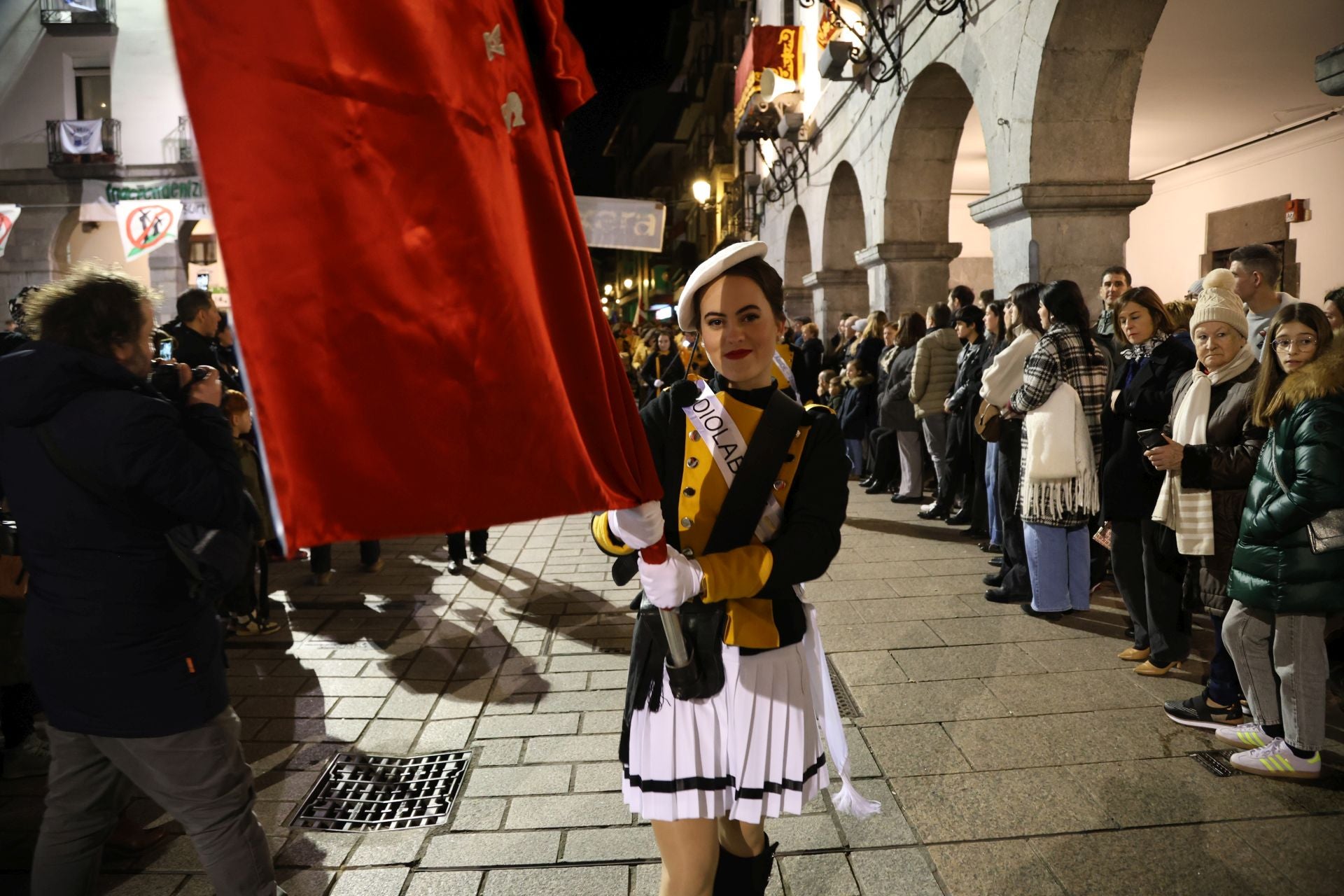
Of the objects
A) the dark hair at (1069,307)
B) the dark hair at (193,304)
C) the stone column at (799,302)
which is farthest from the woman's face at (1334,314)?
the stone column at (799,302)

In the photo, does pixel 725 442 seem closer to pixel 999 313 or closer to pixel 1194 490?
pixel 1194 490

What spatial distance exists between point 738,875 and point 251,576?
435 cm

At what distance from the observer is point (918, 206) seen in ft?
36.8

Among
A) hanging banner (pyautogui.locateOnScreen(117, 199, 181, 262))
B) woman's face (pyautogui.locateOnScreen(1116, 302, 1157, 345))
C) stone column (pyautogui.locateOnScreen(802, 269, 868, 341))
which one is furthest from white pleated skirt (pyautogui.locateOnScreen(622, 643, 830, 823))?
hanging banner (pyautogui.locateOnScreen(117, 199, 181, 262))

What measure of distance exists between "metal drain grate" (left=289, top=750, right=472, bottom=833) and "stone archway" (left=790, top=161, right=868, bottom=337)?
487 inches

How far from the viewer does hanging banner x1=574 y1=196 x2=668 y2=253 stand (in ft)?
24.9

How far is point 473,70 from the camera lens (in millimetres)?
1321

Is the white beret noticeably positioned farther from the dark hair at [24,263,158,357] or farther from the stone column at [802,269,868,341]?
the stone column at [802,269,868,341]

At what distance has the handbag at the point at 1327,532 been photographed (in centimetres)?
332

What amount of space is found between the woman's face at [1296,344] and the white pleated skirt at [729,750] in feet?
8.85

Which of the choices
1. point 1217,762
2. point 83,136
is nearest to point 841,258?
point 1217,762

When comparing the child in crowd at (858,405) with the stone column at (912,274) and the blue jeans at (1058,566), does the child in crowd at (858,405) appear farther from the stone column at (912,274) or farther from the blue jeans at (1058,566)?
the blue jeans at (1058,566)

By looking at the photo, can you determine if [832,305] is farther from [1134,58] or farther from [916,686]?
[916,686]

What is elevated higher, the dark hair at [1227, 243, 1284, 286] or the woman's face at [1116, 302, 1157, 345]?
the dark hair at [1227, 243, 1284, 286]
